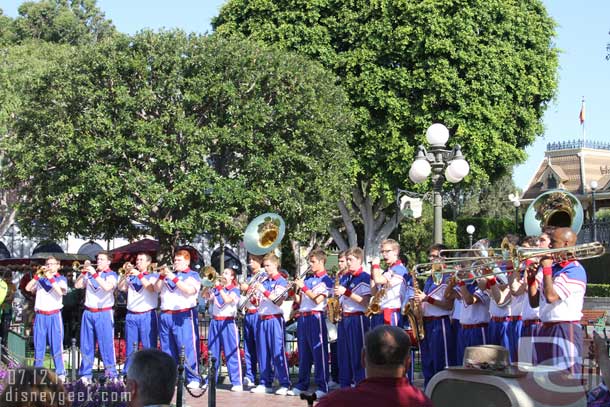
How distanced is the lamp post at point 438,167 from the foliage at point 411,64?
14.7 meters

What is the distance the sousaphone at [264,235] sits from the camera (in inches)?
550

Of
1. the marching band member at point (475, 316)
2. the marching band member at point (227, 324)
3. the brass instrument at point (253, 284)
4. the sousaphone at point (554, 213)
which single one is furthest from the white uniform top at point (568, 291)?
the marching band member at point (227, 324)

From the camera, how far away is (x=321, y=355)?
12648mm

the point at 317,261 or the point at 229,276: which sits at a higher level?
the point at 317,261

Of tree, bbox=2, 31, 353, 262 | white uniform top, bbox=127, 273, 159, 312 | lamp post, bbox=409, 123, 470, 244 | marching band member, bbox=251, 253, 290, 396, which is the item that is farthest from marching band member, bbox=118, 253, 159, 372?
tree, bbox=2, 31, 353, 262

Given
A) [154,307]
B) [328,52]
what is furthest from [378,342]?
[328,52]

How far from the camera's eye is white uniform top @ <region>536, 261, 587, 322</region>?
8539 mm

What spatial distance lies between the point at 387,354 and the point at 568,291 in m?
3.97

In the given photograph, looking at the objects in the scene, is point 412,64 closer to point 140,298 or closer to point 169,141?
point 169,141

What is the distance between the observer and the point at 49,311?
14094 mm

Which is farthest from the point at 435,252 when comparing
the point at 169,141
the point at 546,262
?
the point at 169,141

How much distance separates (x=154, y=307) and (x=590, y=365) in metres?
7.27

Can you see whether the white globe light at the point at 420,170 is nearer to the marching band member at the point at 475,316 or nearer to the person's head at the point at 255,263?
the person's head at the point at 255,263

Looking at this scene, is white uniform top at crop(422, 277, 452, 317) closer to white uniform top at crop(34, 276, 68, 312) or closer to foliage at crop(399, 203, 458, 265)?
white uniform top at crop(34, 276, 68, 312)
